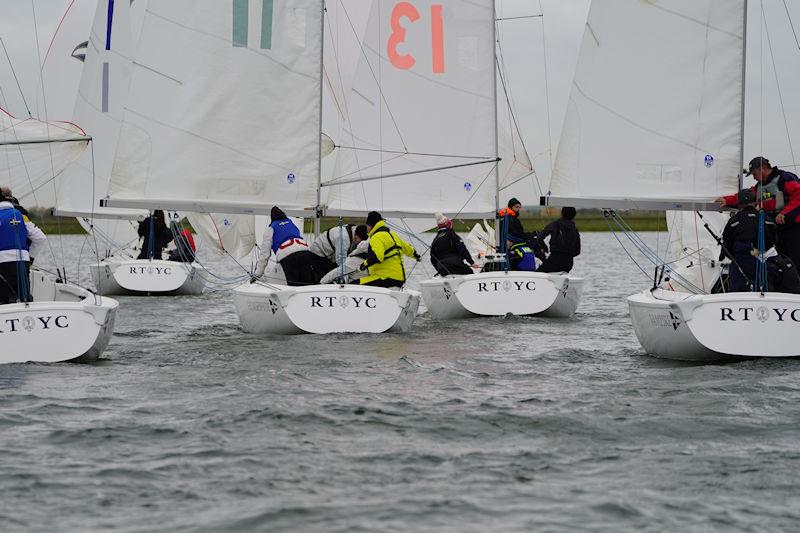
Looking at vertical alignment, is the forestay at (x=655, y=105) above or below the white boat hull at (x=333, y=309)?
above

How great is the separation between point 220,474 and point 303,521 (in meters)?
1.12

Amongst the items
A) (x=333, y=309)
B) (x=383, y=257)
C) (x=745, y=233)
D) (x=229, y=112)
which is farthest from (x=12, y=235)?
(x=745, y=233)

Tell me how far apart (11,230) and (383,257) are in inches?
186

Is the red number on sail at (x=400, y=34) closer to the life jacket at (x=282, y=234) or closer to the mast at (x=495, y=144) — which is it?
the mast at (x=495, y=144)

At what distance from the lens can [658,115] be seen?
14.3m

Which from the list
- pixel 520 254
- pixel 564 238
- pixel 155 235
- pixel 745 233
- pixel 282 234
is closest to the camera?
pixel 745 233

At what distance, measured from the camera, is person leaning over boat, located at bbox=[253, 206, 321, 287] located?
50.3 ft

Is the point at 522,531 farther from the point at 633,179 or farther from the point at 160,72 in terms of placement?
the point at 160,72

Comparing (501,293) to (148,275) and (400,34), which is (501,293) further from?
(148,275)

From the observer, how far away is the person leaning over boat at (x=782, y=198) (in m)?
12.3

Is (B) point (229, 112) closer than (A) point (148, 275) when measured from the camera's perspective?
Yes

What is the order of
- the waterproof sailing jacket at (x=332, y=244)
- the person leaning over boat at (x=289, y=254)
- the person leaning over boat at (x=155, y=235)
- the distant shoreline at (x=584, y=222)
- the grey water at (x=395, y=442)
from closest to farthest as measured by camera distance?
the grey water at (x=395, y=442), the person leaning over boat at (x=289, y=254), the waterproof sailing jacket at (x=332, y=244), the person leaning over boat at (x=155, y=235), the distant shoreline at (x=584, y=222)

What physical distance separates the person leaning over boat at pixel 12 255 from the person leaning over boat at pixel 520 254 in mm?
8893

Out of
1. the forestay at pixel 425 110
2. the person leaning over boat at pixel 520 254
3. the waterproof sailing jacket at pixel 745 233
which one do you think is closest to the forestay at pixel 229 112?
the forestay at pixel 425 110
